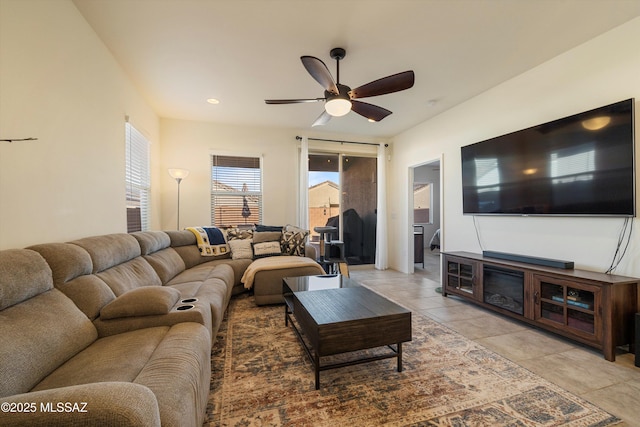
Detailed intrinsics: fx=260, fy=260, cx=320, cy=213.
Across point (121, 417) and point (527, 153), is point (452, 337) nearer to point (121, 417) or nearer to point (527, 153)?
point (527, 153)

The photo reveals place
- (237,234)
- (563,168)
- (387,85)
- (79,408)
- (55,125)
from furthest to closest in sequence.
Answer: (237,234) < (563,168) < (387,85) < (55,125) < (79,408)

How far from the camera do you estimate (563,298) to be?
2297 mm

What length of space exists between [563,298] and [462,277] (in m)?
1.15

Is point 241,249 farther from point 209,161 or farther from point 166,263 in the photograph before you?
point 209,161

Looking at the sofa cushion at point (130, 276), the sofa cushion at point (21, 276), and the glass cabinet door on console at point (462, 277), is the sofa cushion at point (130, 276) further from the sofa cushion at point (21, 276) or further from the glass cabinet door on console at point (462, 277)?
the glass cabinet door on console at point (462, 277)

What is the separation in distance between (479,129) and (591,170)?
1.48m

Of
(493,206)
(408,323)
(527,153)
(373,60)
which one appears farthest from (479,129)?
(408,323)

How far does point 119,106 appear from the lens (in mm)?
2896

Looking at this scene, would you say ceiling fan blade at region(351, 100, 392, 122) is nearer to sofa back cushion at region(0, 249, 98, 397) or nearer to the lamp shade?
sofa back cushion at region(0, 249, 98, 397)

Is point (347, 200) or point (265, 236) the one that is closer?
point (265, 236)

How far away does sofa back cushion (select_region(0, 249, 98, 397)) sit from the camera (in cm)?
99

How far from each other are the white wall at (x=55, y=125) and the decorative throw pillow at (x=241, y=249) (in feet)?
4.95

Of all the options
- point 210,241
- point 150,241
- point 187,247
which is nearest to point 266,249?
point 210,241

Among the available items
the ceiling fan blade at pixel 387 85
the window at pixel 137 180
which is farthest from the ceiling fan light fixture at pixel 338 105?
the window at pixel 137 180
